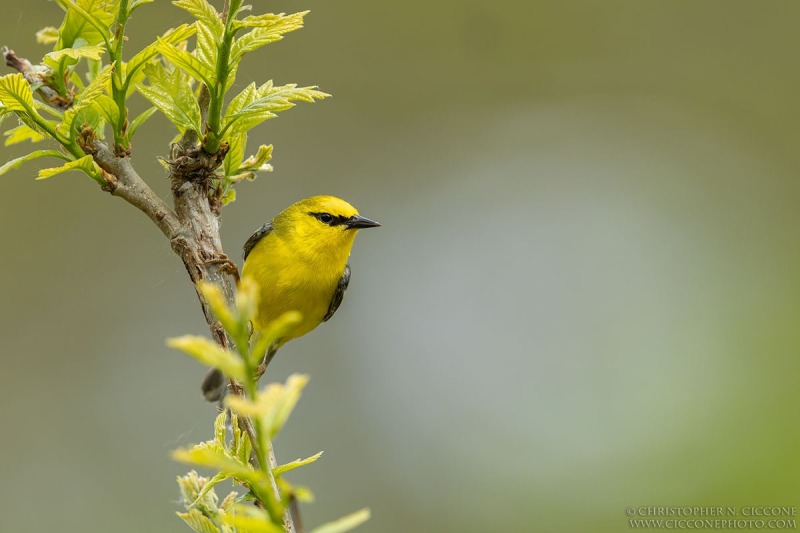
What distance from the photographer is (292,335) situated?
293 centimetres

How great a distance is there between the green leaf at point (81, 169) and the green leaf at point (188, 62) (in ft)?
0.68

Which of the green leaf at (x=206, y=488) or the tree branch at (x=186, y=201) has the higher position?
the tree branch at (x=186, y=201)

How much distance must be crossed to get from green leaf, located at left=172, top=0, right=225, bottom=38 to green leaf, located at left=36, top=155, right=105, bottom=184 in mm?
293

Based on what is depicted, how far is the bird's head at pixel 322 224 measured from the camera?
3.15 metres

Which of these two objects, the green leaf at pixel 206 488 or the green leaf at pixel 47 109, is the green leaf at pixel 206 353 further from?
the green leaf at pixel 47 109

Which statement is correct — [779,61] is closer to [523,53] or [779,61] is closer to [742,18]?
[742,18]

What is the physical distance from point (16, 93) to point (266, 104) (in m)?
0.38

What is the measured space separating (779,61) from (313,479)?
5.50 m

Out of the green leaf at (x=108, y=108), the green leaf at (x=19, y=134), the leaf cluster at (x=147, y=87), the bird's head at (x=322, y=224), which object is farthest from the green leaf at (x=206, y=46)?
the bird's head at (x=322, y=224)

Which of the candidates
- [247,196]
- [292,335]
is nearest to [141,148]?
[247,196]

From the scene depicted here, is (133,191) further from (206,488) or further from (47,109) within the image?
(206,488)

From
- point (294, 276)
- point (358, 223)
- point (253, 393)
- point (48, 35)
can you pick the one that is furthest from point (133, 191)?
point (358, 223)

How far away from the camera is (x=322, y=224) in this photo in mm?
3219

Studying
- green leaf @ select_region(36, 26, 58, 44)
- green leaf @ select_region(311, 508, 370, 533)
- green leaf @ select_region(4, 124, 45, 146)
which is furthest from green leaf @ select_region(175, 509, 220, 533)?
green leaf @ select_region(36, 26, 58, 44)
